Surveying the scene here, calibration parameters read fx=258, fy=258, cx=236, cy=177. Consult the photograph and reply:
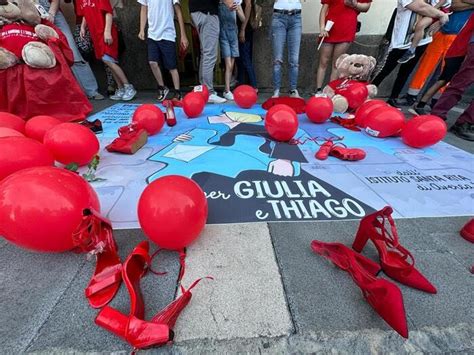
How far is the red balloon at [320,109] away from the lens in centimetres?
258

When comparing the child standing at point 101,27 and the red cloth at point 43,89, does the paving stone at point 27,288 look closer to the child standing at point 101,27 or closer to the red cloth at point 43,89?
the red cloth at point 43,89

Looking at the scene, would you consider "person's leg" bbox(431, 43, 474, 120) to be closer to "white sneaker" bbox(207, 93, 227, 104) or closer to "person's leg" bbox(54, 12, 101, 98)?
"white sneaker" bbox(207, 93, 227, 104)

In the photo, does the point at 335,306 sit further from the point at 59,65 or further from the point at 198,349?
the point at 59,65

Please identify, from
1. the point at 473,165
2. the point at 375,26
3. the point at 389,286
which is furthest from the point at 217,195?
the point at 375,26

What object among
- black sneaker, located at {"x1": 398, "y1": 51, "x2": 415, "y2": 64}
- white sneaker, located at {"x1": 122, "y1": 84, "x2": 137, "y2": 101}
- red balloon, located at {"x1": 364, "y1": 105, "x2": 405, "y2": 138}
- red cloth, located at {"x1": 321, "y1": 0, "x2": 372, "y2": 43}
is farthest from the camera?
white sneaker, located at {"x1": 122, "y1": 84, "x2": 137, "y2": 101}

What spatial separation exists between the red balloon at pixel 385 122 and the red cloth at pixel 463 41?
126 centimetres

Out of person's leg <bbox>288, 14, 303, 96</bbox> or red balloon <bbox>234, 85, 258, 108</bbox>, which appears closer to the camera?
red balloon <bbox>234, 85, 258, 108</bbox>

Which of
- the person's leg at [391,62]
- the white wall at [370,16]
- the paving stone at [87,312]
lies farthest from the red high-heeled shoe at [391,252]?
the white wall at [370,16]

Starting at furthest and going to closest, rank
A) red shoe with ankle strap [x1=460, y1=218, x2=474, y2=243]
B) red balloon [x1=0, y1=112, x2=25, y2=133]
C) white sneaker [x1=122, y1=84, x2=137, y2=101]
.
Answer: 1. white sneaker [x1=122, y1=84, x2=137, y2=101]
2. red balloon [x1=0, y1=112, x2=25, y2=133]
3. red shoe with ankle strap [x1=460, y1=218, x2=474, y2=243]

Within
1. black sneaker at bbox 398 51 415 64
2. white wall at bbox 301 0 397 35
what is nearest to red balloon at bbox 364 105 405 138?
black sneaker at bbox 398 51 415 64

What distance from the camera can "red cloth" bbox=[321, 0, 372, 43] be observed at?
3.33 meters

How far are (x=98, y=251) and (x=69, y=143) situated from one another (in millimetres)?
931

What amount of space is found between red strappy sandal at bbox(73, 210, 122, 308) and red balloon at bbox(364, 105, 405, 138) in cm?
225

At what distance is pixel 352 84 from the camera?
3.01 meters
